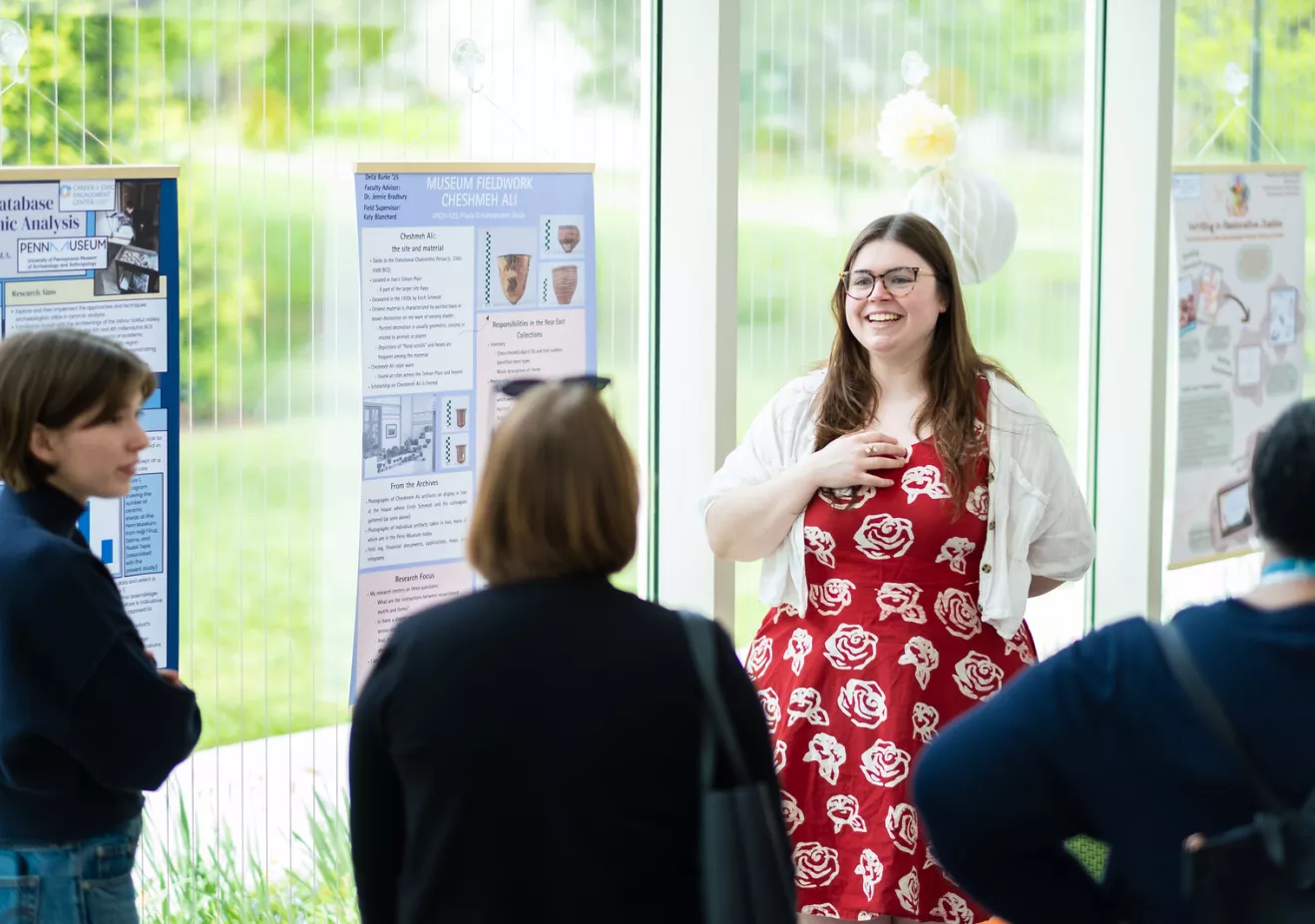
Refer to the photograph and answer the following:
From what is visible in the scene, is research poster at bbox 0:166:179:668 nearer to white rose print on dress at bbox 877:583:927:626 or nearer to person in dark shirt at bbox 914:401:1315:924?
white rose print on dress at bbox 877:583:927:626

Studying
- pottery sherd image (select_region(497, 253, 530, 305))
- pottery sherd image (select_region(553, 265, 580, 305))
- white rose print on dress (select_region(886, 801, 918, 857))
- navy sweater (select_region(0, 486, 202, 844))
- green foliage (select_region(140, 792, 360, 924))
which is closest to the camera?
navy sweater (select_region(0, 486, 202, 844))

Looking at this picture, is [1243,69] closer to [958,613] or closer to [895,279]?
[895,279]

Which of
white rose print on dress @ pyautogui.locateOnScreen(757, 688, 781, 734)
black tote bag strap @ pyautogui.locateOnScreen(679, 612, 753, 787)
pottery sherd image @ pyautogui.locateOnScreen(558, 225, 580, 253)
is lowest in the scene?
white rose print on dress @ pyautogui.locateOnScreen(757, 688, 781, 734)

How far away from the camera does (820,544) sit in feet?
9.10

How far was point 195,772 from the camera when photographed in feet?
9.78

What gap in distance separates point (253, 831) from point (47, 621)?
1368mm

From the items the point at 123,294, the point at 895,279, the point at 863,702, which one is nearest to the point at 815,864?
the point at 863,702

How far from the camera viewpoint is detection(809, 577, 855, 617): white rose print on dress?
2.77 m

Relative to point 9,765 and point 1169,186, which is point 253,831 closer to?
point 9,765

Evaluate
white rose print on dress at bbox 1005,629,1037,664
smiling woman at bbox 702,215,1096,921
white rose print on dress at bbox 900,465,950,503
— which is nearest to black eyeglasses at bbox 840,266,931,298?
smiling woman at bbox 702,215,1096,921

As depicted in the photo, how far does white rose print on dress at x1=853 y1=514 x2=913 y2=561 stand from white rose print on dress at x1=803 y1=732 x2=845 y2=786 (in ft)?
1.14

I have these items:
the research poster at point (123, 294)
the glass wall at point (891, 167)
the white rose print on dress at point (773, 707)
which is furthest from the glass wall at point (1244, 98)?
the research poster at point (123, 294)

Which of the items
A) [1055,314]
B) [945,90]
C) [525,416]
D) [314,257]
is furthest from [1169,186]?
[525,416]

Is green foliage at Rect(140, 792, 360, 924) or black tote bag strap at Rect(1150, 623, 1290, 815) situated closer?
black tote bag strap at Rect(1150, 623, 1290, 815)
